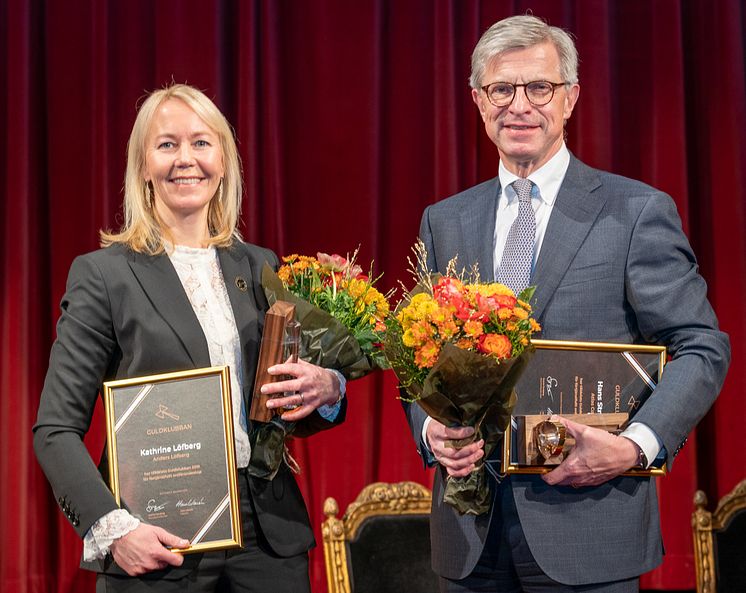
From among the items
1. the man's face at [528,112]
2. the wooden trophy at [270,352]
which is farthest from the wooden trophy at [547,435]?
the man's face at [528,112]

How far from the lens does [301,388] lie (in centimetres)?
220

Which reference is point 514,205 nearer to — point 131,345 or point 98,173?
point 131,345

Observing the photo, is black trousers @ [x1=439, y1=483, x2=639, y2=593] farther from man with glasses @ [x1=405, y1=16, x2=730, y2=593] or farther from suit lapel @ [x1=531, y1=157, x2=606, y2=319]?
suit lapel @ [x1=531, y1=157, x2=606, y2=319]

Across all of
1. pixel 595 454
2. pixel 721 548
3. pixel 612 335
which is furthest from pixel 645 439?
pixel 721 548

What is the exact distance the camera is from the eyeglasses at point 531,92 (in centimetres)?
234

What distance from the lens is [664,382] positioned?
2074 millimetres

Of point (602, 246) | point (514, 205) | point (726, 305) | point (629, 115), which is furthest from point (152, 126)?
point (726, 305)

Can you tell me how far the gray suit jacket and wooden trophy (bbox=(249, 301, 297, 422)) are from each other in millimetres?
384

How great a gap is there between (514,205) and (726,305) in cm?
168

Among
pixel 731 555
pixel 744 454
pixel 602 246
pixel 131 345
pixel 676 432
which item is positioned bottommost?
pixel 731 555

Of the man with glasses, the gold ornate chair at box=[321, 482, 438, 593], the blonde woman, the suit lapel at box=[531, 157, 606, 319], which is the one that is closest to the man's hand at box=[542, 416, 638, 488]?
the man with glasses

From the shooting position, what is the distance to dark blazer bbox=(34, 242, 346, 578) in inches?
82.4

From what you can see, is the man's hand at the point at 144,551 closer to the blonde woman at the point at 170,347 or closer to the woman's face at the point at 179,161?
the blonde woman at the point at 170,347

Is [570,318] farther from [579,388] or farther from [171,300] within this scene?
[171,300]
